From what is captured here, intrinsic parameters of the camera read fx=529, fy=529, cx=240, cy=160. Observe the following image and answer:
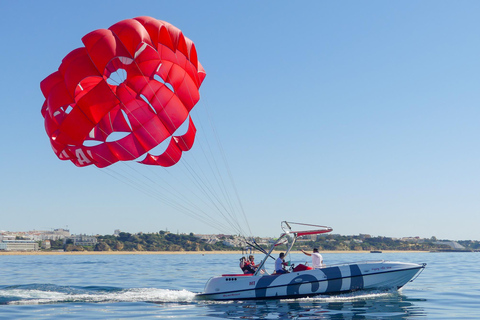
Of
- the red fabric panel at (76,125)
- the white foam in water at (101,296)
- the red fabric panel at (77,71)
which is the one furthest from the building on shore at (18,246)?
the red fabric panel at (77,71)

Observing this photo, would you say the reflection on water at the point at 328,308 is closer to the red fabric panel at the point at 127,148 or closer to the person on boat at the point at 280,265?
the person on boat at the point at 280,265

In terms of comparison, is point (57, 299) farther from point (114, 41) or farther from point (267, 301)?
point (114, 41)

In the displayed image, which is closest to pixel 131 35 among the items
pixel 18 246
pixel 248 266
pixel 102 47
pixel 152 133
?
pixel 102 47

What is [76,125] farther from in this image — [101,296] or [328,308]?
[328,308]

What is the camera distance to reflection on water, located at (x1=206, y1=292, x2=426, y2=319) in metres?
15.3

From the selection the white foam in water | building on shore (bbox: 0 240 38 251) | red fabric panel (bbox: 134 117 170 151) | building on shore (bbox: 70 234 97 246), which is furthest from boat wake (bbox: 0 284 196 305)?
building on shore (bbox: 70 234 97 246)

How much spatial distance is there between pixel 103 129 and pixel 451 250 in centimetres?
13609

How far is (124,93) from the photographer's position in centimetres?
1805

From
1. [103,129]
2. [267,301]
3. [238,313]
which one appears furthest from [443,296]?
[103,129]

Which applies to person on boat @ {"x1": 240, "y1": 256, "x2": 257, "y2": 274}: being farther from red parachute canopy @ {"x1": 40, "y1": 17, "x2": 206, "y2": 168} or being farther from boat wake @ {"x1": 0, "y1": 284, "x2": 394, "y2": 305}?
red parachute canopy @ {"x1": 40, "y1": 17, "x2": 206, "y2": 168}

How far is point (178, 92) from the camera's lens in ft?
59.7

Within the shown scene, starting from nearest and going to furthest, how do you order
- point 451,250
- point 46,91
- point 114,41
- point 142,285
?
point 114,41 → point 46,91 → point 142,285 → point 451,250

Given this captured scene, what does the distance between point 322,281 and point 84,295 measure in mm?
9621

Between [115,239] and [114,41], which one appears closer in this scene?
[114,41]
